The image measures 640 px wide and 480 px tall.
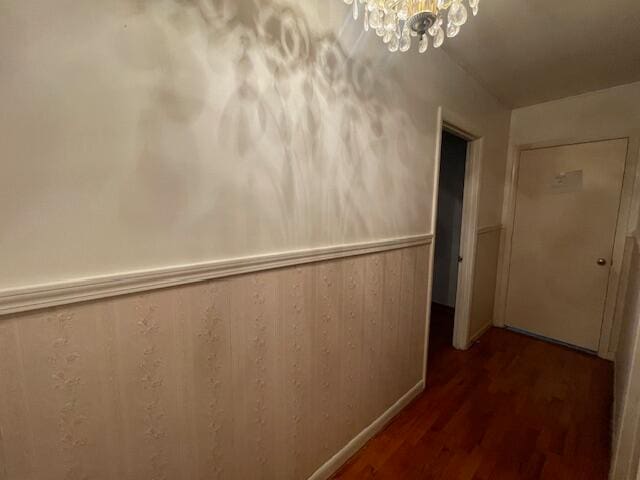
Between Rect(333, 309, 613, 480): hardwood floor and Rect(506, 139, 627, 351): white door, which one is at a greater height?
Rect(506, 139, 627, 351): white door

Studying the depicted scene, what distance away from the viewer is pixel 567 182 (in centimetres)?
252

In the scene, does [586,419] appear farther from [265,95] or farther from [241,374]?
[265,95]

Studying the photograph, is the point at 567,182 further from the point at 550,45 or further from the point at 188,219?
the point at 188,219

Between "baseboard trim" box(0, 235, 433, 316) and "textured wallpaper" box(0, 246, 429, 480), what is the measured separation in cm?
3

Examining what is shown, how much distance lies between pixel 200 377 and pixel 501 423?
1875 mm

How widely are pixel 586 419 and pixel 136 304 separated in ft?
8.57

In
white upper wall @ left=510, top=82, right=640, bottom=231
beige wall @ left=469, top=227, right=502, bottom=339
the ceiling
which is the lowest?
beige wall @ left=469, top=227, right=502, bottom=339

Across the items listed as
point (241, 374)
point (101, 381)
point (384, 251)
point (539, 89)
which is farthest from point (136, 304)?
point (539, 89)

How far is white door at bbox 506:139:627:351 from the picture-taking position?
237 centimetres

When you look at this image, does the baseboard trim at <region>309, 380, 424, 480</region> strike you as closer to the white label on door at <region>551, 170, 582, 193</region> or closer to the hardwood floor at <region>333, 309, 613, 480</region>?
the hardwood floor at <region>333, 309, 613, 480</region>

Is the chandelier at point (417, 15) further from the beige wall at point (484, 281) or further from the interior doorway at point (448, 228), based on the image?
the interior doorway at point (448, 228)

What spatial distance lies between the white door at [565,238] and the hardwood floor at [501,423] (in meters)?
0.35

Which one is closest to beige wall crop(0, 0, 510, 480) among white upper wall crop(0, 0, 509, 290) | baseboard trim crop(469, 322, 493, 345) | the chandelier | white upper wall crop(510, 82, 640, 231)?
white upper wall crop(0, 0, 509, 290)

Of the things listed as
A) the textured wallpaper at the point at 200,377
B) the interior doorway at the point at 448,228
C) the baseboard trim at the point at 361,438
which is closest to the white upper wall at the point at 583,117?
the interior doorway at the point at 448,228
